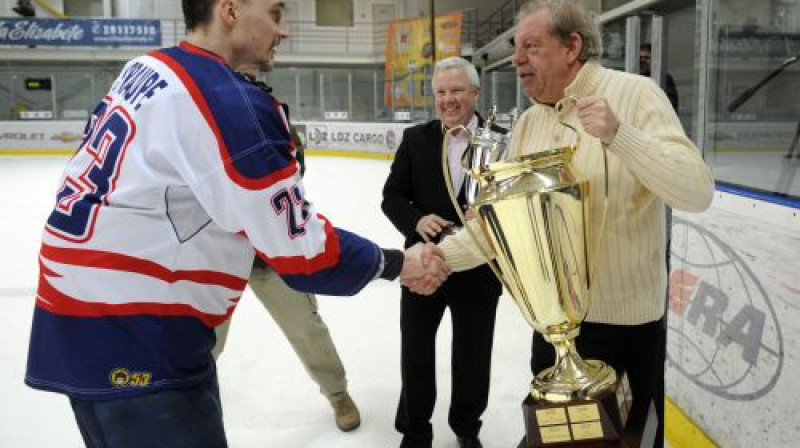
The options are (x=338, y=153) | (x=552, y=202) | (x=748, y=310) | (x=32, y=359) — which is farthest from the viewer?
(x=338, y=153)

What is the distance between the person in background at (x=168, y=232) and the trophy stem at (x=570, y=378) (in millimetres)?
396

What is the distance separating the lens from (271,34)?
3.99 feet

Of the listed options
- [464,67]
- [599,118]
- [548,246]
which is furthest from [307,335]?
[599,118]

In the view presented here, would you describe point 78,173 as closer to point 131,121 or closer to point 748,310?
point 131,121

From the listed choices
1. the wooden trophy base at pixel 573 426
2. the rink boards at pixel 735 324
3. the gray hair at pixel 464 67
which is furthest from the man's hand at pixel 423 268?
the rink boards at pixel 735 324

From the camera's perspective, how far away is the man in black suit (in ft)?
7.16

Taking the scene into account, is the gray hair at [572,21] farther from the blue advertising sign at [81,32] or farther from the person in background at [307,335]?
the blue advertising sign at [81,32]

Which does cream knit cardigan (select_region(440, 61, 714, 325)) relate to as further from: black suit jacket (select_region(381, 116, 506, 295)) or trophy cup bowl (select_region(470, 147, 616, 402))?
black suit jacket (select_region(381, 116, 506, 295))

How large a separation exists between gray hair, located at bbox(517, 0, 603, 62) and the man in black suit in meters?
0.82

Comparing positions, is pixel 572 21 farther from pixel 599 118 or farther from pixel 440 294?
pixel 440 294

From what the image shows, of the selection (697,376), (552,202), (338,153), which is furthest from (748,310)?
(338,153)

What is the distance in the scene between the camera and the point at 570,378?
1.11 metres

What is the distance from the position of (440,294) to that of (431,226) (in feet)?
1.06

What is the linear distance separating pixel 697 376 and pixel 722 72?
104 cm
